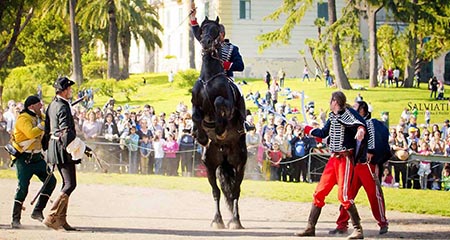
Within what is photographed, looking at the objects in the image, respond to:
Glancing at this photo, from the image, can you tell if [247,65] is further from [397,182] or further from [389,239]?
[389,239]

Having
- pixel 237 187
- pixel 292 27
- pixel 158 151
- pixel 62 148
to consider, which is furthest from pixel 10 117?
pixel 62 148

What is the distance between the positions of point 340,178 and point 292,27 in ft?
81.3

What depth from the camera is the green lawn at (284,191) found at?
1689cm

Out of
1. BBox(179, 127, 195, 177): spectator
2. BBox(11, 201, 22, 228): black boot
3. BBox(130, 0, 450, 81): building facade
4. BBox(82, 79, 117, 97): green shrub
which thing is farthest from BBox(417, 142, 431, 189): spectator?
BBox(82, 79, 117, 97): green shrub

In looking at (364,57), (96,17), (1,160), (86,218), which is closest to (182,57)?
(96,17)

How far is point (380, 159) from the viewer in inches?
507

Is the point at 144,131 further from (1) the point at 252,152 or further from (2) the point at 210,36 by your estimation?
(2) the point at 210,36

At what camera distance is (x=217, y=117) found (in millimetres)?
12273

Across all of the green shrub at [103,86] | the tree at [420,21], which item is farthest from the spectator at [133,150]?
the tree at [420,21]

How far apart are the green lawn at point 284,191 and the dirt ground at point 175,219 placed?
2.69 feet

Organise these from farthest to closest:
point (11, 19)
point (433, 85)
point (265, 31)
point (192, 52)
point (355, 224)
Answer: point (192, 52)
point (265, 31)
point (433, 85)
point (11, 19)
point (355, 224)

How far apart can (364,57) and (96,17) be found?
11.4 m

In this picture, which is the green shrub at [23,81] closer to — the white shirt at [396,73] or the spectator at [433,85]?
the white shirt at [396,73]

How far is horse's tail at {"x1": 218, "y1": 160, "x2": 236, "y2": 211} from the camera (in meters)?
13.4
